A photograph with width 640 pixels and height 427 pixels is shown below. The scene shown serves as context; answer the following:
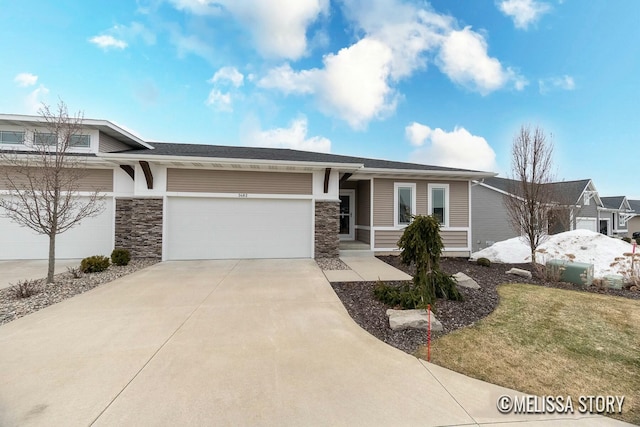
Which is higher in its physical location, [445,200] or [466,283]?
[445,200]

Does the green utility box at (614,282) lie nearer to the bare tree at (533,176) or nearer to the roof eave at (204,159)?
the bare tree at (533,176)

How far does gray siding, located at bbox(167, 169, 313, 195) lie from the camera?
9.10 m

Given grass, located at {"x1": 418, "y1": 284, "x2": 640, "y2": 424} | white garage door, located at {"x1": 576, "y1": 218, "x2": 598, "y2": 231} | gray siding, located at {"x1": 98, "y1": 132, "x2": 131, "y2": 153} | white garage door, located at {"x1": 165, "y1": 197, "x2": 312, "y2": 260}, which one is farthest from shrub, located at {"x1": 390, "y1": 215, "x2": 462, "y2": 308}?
white garage door, located at {"x1": 576, "y1": 218, "x2": 598, "y2": 231}

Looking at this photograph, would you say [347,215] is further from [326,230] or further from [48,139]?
[48,139]

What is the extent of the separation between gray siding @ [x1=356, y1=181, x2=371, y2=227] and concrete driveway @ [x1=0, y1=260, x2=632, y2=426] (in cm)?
683

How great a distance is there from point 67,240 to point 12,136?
5083 mm

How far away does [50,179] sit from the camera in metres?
6.11

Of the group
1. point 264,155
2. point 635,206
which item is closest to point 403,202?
point 264,155

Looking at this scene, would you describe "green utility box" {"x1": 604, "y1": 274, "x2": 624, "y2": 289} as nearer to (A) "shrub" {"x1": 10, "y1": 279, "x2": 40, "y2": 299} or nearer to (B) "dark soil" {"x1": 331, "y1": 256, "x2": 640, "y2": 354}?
(B) "dark soil" {"x1": 331, "y1": 256, "x2": 640, "y2": 354}

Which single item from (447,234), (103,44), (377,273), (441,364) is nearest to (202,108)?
(103,44)

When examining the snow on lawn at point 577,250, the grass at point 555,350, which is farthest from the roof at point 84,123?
the snow on lawn at point 577,250

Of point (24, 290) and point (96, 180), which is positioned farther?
point (96, 180)

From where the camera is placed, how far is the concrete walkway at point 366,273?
6656 mm

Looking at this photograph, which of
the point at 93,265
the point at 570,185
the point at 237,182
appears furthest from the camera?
the point at 570,185
